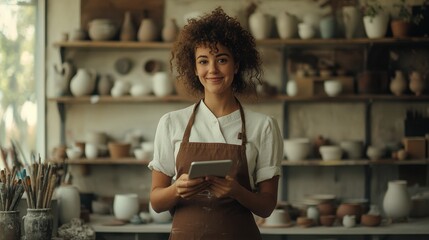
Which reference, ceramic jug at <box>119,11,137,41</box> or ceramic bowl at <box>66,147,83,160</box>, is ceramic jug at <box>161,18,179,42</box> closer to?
ceramic jug at <box>119,11,137,41</box>

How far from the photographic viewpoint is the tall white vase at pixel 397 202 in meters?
5.81

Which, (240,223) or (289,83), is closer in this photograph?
(240,223)

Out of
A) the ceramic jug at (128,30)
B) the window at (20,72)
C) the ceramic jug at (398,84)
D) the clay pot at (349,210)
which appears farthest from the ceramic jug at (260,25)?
the window at (20,72)

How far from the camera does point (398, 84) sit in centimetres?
603

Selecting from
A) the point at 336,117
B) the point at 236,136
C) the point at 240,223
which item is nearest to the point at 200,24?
the point at 236,136

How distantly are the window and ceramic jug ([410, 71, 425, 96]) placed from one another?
9.53 feet

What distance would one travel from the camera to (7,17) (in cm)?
634

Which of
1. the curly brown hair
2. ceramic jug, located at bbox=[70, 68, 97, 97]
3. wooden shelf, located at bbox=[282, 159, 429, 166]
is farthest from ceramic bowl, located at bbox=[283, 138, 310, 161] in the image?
the curly brown hair

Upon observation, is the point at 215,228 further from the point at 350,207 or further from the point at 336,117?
the point at 336,117

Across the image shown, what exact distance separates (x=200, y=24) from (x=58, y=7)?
13.1 ft

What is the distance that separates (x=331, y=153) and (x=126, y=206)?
62.5 inches

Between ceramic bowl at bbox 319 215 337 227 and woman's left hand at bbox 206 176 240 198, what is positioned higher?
woman's left hand at bbox 206 176 240 198

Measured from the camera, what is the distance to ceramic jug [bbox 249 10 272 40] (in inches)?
239

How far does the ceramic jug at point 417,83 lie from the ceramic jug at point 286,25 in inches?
38.0
